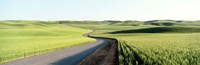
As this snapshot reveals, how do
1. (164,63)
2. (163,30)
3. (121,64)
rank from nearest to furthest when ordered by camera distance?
(164,63)
(121,64)
(163,30)

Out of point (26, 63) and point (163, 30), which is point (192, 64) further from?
point (163, 30)

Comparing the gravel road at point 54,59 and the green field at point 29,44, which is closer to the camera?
the gravel road at point 54,59

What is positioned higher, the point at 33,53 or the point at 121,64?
the point at 121,64

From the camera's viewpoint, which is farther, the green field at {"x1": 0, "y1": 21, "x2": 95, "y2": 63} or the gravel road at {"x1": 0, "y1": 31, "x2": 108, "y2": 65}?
the green field at {"x1": 0, "y1": 21, "x2": 95, "y2": 63}

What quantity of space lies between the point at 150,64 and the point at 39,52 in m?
29.5

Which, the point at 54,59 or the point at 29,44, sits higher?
the point at 54,59

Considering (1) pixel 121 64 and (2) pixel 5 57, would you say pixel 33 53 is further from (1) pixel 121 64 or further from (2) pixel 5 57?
(1) pixel 121 64

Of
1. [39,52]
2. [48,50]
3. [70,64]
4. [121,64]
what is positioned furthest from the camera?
[48,50]

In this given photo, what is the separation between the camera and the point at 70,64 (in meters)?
31.0

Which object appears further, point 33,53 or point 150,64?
point 33,53

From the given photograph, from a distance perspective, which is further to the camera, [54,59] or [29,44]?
[29,44]

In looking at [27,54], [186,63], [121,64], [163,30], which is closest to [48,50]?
[27,54]

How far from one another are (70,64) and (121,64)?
12261 mm

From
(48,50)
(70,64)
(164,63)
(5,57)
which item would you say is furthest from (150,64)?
(48,50)
